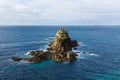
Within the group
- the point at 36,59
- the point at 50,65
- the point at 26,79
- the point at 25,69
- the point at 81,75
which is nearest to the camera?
the point at 26,79

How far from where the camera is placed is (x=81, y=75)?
92.1 m

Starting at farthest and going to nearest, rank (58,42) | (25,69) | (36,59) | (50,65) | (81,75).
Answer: (58,42), (36,59), (50,65), (25,69), (81,75)

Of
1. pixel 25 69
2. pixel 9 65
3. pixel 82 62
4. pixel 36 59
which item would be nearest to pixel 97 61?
pixel 82 62

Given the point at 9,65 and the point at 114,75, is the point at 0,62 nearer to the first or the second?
the point at 9,65

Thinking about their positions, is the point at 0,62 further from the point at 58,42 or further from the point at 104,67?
the point at 104,67

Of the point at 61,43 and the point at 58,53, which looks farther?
the point at 61,43

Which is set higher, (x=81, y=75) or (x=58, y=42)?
(x=58, y=42)

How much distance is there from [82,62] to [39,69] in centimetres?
2689

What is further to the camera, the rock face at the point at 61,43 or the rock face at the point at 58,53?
the rock face at the point at 61,43

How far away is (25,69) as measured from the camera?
99.2 meters

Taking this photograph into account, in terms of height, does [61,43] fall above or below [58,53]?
above

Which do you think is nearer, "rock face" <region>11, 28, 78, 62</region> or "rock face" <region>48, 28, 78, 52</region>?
"rock face" <region>11, 28, 78, 62</region>

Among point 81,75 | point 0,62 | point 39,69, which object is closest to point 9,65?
point 0,62

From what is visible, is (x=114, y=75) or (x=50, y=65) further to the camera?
(x=50, y=65)
